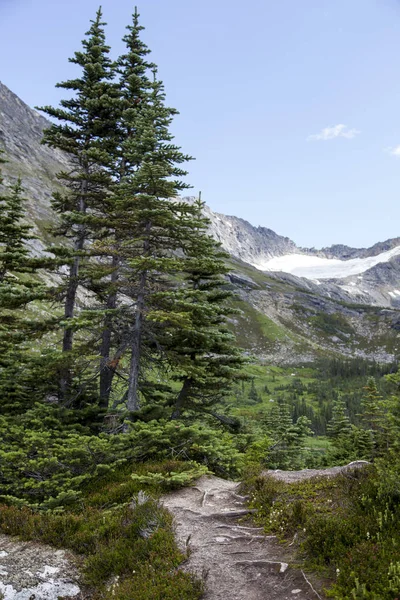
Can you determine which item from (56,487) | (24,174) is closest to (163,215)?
(56,487)

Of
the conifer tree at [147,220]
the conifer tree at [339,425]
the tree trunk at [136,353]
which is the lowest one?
the conifer tree at [339,425]

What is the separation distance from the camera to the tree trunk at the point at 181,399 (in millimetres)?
16105

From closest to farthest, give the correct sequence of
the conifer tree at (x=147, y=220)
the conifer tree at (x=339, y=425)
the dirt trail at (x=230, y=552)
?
the dirt trail at (x=230, y=552) < the conifer tree at (x=147, y=220) < the conifer tree at (x=339, y=425)

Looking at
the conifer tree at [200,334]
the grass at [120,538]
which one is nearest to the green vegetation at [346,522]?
the grass at [120,538]

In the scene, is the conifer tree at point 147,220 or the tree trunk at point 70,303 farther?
the tree trunk at point 70,303

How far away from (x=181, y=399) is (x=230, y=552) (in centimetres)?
883

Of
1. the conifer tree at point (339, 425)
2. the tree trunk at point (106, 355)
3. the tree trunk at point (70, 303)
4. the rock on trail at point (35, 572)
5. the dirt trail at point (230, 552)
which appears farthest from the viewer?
the conifer tree at point (339, 425)

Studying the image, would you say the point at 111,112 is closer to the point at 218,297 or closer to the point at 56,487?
the point at 218,297

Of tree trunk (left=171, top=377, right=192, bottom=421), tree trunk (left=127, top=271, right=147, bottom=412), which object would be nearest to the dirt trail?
tree trunk (left=127, top=271, right=147, bottom=412)

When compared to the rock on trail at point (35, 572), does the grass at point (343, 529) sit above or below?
above

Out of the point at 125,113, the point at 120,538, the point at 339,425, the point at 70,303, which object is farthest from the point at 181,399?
the point at 339,425

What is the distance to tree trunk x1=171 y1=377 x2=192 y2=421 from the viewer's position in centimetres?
1610

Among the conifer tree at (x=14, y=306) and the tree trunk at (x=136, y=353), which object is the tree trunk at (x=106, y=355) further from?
the conifer tree at (x=14, y=306)

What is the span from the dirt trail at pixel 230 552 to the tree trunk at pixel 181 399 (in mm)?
4834
